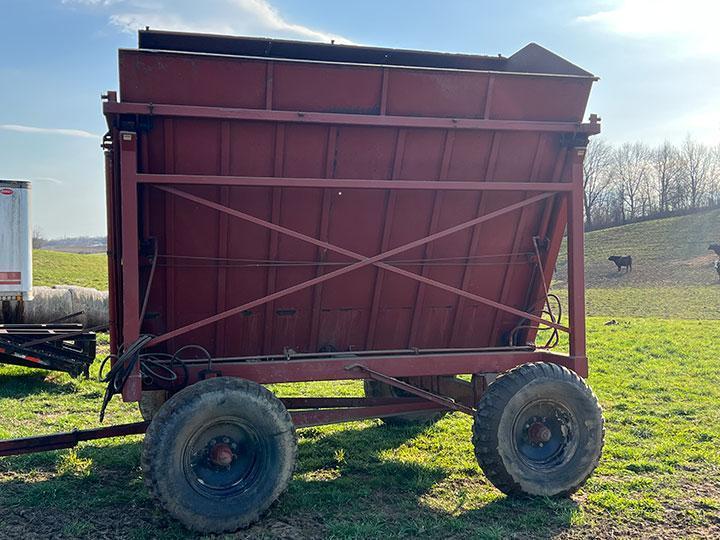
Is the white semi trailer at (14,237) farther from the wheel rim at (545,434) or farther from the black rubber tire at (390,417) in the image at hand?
the wheel rim at (545,434)

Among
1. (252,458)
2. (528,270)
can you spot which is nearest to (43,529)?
(252,458)

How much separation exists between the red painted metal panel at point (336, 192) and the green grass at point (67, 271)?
58.0 feet

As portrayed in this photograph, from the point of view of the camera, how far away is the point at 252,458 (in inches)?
188

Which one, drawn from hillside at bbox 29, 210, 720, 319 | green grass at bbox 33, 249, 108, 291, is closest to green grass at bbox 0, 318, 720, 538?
hillside at bbox 29, 210, 720, 319

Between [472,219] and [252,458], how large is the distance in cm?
269

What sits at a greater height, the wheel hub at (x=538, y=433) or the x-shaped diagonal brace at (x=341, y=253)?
the x-shaped diagonal brace at (x=341, y=253)

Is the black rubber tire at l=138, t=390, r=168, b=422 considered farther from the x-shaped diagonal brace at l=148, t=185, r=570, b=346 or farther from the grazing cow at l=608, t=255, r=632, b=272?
the grazing cow at l=608, t=255, r=632, b=272

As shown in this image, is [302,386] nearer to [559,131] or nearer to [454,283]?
[454,283]

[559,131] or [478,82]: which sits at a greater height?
[478,82]

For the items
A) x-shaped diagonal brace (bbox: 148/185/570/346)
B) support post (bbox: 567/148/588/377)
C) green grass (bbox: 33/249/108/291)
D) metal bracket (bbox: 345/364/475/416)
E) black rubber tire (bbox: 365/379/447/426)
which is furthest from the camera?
green grass (bbox: 33/249/108/291)

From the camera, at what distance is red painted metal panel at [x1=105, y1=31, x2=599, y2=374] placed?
485 centimetres

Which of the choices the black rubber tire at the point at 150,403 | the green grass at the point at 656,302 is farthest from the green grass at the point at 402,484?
the green grass at the point at 656,302

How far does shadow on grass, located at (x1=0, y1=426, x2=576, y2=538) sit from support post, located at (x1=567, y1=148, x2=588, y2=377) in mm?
1277

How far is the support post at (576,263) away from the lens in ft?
18.6
